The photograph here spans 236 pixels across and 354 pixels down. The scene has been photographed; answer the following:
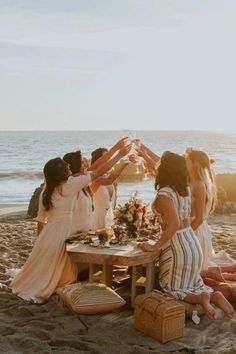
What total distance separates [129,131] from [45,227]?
6.02 ft

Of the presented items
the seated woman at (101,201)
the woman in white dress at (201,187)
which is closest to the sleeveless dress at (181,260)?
the woman in white dress at (201,187)

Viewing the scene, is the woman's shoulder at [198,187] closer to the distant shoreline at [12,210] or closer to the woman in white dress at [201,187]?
the woman in white dress at [201,187]

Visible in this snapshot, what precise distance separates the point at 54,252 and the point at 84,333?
1.33m

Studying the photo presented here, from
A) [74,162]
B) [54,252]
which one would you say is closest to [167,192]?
[74,162]

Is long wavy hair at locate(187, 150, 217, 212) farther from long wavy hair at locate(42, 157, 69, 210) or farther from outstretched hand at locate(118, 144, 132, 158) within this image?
long wavy hair at locate(42, 157, 69, 210)

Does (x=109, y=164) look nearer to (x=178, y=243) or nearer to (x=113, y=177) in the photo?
(x=113, y=177)

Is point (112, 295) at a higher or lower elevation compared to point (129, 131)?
lower

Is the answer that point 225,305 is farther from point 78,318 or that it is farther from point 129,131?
point 129,131

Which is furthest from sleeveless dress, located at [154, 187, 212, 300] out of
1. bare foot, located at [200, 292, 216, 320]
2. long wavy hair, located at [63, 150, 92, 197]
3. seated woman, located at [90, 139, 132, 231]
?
seated woman, located at [90, 139, 132, 231]

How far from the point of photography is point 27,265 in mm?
6609

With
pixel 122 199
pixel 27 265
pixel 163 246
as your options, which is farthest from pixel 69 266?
pixel 122 199

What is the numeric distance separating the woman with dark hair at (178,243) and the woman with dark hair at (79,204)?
1208 mm

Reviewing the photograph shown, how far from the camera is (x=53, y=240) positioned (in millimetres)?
6488

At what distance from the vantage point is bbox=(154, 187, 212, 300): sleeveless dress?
6016 millimetres
